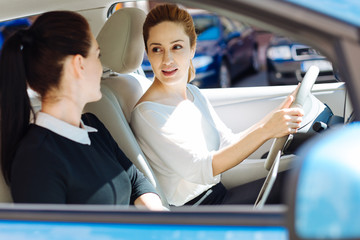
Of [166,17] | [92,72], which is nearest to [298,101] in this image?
[166,17]

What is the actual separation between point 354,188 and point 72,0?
6.25 ft

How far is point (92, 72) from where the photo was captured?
185 cm

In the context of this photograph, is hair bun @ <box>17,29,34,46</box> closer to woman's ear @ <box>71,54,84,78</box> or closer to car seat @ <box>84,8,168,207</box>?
woman's ear @ <box>71,54,84,78</box>

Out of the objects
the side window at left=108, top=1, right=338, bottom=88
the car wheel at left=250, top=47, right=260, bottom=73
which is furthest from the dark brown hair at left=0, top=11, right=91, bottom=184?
the car wheel at left=250, top=47, right=260, bottom=73

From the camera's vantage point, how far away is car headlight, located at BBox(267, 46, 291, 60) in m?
7.53

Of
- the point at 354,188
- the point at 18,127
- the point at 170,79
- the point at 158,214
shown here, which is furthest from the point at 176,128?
the point at 354,188

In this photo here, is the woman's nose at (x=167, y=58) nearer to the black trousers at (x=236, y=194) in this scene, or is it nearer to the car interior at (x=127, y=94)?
the car interior at (x=127, y=94)

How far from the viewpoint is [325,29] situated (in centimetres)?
109

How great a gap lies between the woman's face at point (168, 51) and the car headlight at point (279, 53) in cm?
538

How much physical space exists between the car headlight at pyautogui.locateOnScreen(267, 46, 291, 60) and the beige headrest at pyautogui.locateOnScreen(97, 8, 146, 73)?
17.9 feet

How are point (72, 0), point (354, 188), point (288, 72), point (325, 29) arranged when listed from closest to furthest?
point (354, 188), point (325, 29), point (72, 0), point (288, 72)

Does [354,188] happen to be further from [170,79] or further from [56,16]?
[170,79]

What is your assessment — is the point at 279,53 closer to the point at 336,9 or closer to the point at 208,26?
the point at 208,26

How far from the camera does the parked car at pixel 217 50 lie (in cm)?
760
